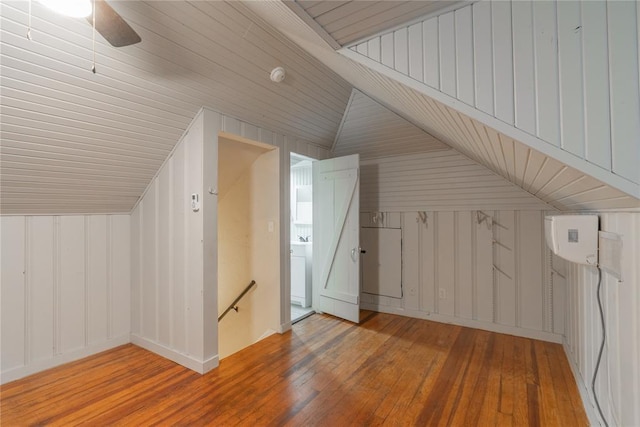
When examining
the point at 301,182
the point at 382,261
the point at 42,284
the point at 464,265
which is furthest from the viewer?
the point at 301,182

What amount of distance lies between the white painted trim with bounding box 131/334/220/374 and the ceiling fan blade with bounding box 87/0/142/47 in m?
2.36

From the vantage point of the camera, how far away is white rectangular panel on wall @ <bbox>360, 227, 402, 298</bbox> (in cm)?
387

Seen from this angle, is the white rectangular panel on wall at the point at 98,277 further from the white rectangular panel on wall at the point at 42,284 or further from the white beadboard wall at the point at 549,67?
the white beadboard wall at the point at 549,67

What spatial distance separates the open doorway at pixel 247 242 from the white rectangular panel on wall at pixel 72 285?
1.47 m

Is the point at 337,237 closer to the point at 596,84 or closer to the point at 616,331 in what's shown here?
the point at 616,331

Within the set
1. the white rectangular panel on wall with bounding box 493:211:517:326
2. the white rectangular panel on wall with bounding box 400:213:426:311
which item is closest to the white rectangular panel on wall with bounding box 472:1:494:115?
the white rectangular panel on wall with bounding box 493:211:517:326

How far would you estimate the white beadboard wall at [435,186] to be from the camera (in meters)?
3.22

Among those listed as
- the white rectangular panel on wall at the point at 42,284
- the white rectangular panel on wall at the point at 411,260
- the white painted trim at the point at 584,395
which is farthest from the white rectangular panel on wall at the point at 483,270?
the white rectangular panel on wall at the point at 42,284

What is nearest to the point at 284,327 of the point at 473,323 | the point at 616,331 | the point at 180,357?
the point at 180,357

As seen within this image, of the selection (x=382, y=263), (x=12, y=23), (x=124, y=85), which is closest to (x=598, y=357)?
(x=382, y=263)

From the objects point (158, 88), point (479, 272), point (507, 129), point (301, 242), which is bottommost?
point (479, 272)

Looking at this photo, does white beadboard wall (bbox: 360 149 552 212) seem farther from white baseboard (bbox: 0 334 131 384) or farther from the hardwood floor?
white baseboard (bbox: 0 334 131 384)

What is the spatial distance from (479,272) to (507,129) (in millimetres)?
2663

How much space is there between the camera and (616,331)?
133cm
